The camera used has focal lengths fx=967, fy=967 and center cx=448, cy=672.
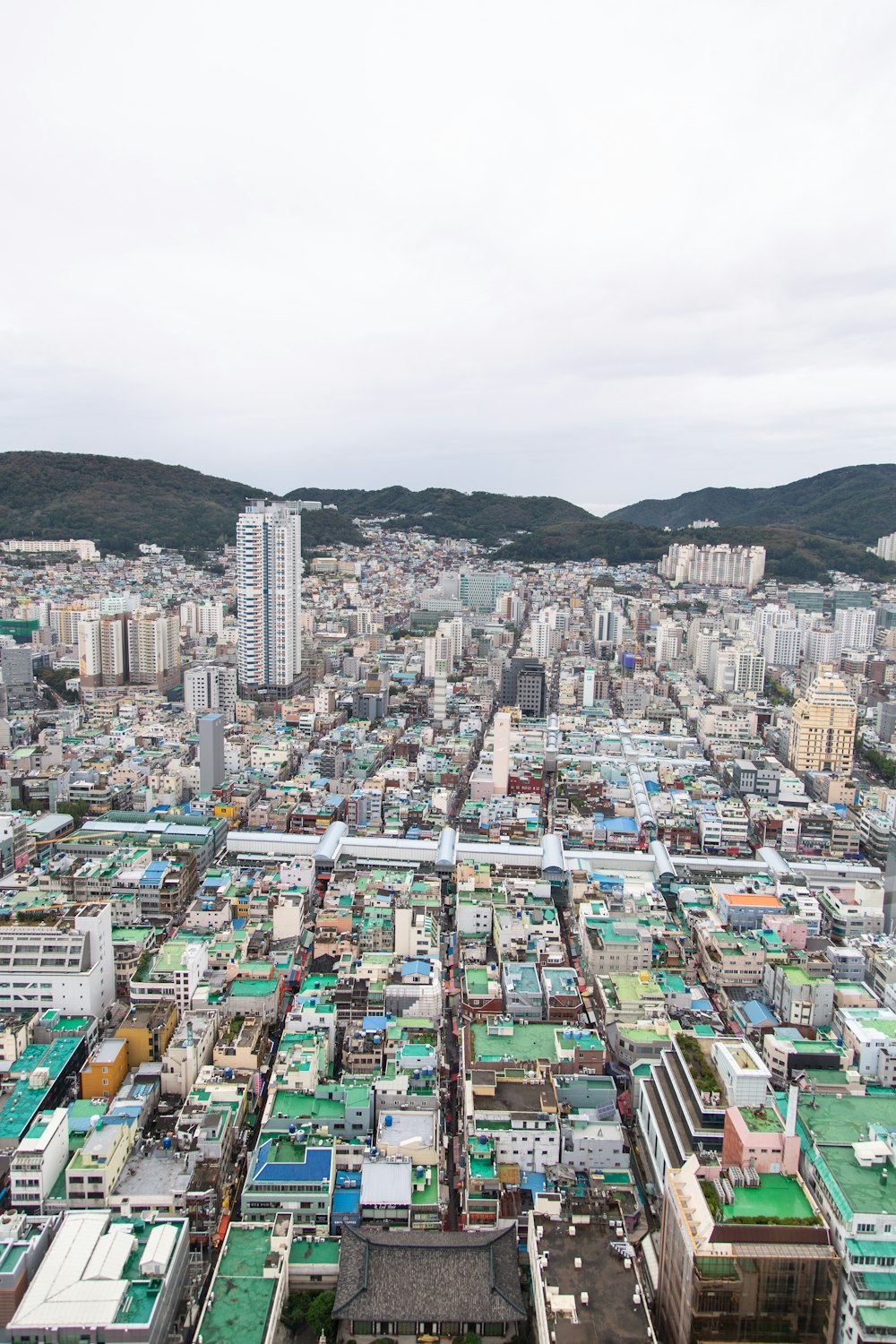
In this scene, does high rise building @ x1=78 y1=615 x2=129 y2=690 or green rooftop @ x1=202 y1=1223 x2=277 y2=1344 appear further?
high rise building @ x1=78 y1=615 x2=129 y2=690

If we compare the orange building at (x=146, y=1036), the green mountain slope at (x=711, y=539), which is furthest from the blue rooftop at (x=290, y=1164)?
the green mountain slope at (x=711, y=539)

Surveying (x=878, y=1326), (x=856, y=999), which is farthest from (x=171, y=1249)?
(x=856, y=999)

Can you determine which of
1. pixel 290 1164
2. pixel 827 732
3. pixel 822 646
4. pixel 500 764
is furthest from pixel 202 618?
pixel 290 1164

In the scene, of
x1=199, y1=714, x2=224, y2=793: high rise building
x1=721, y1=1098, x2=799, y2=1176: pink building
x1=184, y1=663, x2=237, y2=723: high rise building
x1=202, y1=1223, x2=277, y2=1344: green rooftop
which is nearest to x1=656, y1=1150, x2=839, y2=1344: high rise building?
x1=721, y1=1098, x2=799, y2=1176: pink building

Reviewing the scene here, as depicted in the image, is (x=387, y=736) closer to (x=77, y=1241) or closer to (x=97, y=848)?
(x=97, y=848)

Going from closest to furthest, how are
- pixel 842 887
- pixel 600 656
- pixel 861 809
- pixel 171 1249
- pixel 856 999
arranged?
pixel 171 1249 < pixel 856 999 < pixel 842 887 < pixel 861 809 < pixel 600 656

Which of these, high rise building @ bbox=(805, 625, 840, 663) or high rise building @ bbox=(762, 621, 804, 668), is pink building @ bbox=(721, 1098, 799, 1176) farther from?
high rise building @ bbox=(762, 621, 804, 668)
